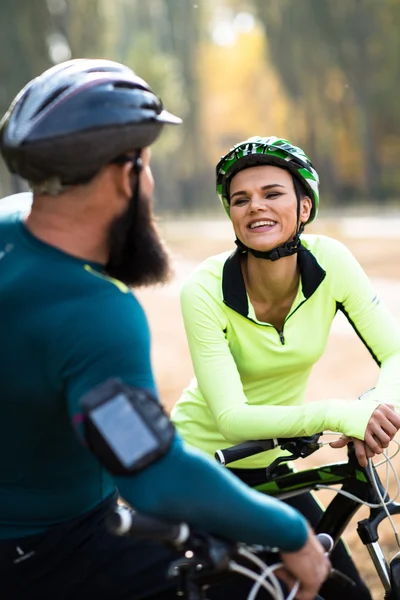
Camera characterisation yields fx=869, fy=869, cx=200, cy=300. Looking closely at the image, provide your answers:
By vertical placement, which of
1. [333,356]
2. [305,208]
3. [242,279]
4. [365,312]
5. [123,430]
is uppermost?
[305,208]

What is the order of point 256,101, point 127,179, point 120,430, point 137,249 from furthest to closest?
point 256,101
point 137,249
point 127,179
point 120,430

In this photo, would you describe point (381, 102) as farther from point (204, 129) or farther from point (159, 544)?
point (159, 544)

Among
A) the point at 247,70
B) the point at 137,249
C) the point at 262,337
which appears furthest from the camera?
the point at 247,70

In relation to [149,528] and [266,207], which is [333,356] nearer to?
[266,207]

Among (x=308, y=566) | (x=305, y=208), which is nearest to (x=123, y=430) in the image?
(x=308, y=566)

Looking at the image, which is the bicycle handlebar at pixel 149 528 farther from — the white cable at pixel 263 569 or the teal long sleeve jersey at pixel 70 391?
the white cable at pixel 263 569

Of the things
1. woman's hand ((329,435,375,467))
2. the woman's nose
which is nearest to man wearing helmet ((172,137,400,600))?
the woman's nose

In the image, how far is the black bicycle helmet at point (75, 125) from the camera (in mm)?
1832

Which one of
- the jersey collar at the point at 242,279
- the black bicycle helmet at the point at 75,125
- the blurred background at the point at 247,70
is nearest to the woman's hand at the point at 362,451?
the jersey collar at the point at 242,279

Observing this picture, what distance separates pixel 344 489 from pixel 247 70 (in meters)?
60.6

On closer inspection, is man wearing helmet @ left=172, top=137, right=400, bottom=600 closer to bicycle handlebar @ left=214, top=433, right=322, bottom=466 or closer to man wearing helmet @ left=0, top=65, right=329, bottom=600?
bicycle handlebar @ left=214, top=433, right=322, bottom=466

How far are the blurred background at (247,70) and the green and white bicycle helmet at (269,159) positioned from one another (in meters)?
21.4

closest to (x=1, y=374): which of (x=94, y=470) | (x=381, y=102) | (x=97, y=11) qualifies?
(x=94, y=470)

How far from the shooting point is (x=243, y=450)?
107 inches
